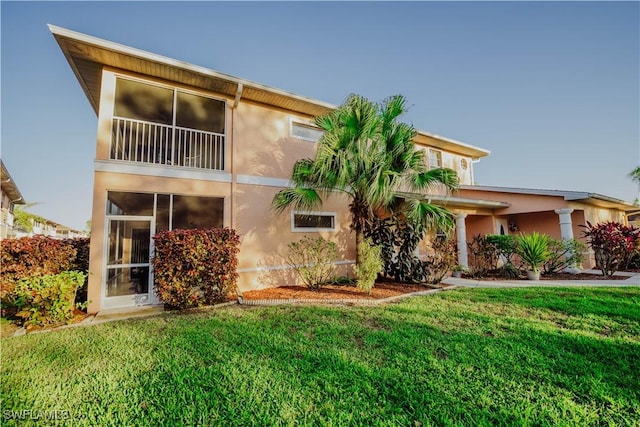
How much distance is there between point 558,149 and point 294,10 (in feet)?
57.0

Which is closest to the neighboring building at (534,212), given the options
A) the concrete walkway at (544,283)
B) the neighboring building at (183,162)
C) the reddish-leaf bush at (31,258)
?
the concrete walkway at (544,283)

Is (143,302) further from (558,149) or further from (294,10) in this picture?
(558,149)

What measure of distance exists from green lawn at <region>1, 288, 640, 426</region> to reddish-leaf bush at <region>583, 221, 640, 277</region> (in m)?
5.68

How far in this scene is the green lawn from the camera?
2764 millimetres

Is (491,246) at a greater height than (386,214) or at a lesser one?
lesser

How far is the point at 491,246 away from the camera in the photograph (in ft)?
36.0

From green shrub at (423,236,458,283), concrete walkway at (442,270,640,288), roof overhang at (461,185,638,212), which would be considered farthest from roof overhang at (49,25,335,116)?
roof overhang at (461,185,638,212)

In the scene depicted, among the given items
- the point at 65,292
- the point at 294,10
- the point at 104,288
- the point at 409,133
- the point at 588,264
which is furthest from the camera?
the point at 588,264

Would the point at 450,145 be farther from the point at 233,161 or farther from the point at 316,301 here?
the point at 316,301

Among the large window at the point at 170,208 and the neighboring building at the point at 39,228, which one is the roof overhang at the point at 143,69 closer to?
the large window at the point at 170,208

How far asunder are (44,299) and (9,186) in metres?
17.5

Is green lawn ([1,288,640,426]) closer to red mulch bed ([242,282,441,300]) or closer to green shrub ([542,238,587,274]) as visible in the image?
red mulch bed ([242,282,441,300])

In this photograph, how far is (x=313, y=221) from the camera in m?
10.3

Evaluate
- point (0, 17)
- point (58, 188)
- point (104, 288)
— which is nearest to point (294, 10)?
point (0, 17)
